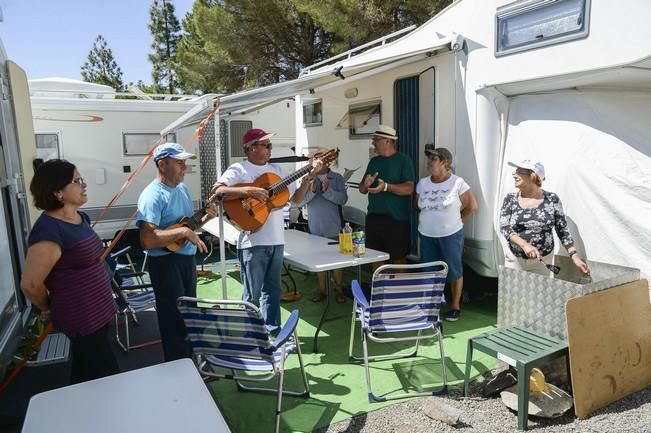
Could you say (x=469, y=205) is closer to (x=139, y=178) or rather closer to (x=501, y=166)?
(x=501, y=166)

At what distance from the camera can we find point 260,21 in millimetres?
12922

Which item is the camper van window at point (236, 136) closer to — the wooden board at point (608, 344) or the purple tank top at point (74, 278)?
the purple tank top at point (74, 278)

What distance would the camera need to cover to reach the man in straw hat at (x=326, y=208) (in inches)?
191

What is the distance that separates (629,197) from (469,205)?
1.19 m

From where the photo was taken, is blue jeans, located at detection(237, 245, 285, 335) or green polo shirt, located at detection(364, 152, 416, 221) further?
green polo shirt, located at detection(364, 152, 416, 221)

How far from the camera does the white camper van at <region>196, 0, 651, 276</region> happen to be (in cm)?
325

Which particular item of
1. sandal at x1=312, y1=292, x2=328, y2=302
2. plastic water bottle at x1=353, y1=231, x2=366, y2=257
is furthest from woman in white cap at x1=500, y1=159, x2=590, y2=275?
sandal at x1=312, y1=292, x2=328, y2=302

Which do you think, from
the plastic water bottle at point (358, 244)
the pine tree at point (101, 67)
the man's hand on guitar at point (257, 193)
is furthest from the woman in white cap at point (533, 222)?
the pine tree at point (101, 67)

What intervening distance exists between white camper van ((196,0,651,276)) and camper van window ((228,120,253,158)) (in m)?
4.12

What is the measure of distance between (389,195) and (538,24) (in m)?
1.84

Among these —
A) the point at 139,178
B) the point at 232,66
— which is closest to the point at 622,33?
the point at 139,178

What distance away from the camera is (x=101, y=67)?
24188 mm

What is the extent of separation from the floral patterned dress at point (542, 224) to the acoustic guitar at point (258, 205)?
176 centimetres

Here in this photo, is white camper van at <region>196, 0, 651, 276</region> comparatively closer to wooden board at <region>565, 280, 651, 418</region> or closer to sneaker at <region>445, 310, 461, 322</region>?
sneaker at <region>445, 310, 461, 322</region>
